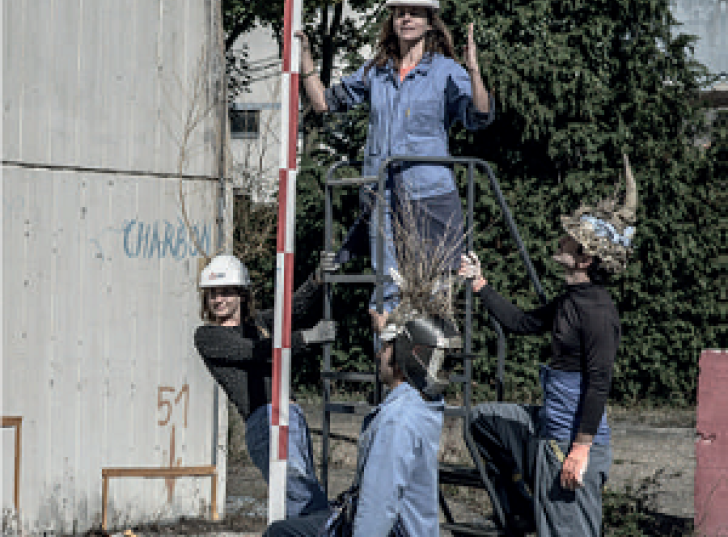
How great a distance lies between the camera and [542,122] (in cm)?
1184

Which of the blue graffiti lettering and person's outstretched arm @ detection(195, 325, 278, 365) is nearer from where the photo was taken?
person's outstretched arm @ detection(195, 325, 278, 365)

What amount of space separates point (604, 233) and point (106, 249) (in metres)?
3.37

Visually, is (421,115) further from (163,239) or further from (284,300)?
(163,239)

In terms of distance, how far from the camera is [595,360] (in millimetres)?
4910

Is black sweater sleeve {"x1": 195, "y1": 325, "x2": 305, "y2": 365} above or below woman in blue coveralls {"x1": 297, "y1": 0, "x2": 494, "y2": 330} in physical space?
below

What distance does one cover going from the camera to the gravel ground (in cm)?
751

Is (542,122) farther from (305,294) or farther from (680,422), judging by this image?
(305,294)

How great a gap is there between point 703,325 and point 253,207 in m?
4.59

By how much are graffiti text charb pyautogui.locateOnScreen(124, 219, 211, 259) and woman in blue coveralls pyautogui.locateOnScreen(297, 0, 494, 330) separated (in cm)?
209

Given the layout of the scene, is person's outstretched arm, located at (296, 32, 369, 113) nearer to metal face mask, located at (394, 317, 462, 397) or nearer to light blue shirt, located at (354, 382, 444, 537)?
metal face mask, located at (394, 317, 462, 397)

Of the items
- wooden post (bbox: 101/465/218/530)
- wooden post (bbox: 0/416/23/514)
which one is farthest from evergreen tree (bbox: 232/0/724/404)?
wooden post (bbox: 0/416/23/514)

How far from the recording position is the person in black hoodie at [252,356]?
5.40 metres

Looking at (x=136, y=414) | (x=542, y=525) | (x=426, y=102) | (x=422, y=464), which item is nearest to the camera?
(x=422, y=464)

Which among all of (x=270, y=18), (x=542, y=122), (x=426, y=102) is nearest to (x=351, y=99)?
(x=426, y=102)
